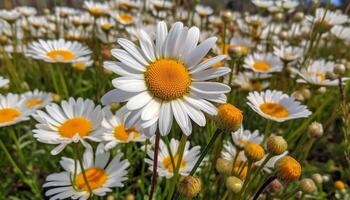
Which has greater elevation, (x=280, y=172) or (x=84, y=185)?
(x=280, y=172)

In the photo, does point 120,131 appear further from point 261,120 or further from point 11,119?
point 261,120

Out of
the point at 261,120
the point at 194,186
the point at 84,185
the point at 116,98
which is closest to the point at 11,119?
the point at 84,185

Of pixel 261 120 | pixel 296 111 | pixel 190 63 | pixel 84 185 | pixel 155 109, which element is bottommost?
pixel 261 120

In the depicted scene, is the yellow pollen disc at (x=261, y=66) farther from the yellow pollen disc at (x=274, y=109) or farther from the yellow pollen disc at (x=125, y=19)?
the yellow pollen disc at (x=125, y=19)

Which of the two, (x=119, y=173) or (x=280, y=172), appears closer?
(x=280, y=172)

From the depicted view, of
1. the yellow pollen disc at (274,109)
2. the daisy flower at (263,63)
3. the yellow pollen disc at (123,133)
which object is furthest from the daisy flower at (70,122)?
the daisy flower at (263,63)

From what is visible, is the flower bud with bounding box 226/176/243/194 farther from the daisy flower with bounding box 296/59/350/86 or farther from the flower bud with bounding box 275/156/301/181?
the daisy flower with bounding box 296/59/350/86

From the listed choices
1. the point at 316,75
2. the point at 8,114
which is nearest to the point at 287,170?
the point at 316,75
